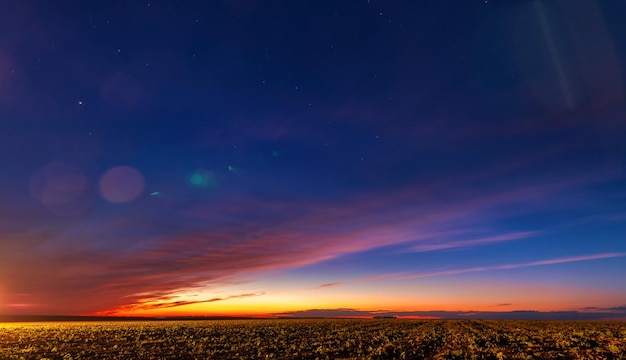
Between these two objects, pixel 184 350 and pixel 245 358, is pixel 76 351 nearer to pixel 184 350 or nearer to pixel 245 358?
pixel 184 350

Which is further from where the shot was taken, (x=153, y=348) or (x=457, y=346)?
(x=153, y=348)

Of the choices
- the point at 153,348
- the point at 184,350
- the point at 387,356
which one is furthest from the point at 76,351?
the point at 387,356

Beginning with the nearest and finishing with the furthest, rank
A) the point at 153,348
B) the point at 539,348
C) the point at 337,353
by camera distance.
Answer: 1. the point at 337,353
2. the point at 539,348
3. the point at 153,348

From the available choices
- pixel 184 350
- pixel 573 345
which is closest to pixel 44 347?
pixel 184 350

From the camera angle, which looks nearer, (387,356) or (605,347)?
(387,356)

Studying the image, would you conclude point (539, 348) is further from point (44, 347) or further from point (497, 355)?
point (44, 347)

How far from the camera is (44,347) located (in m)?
33.2

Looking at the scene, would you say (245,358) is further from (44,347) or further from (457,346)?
(44,347)

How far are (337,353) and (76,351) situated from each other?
19886 millimetres

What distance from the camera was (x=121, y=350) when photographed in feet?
101

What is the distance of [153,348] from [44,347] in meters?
9.61

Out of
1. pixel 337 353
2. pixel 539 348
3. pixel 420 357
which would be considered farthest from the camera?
pixel 539 348

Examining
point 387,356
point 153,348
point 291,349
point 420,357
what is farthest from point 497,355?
point 153,348

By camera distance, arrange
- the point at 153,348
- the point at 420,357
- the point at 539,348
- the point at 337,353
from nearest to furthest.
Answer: the point at 420,357 → the point at 337,353 → the point at 539,348 → the point at 153,348
